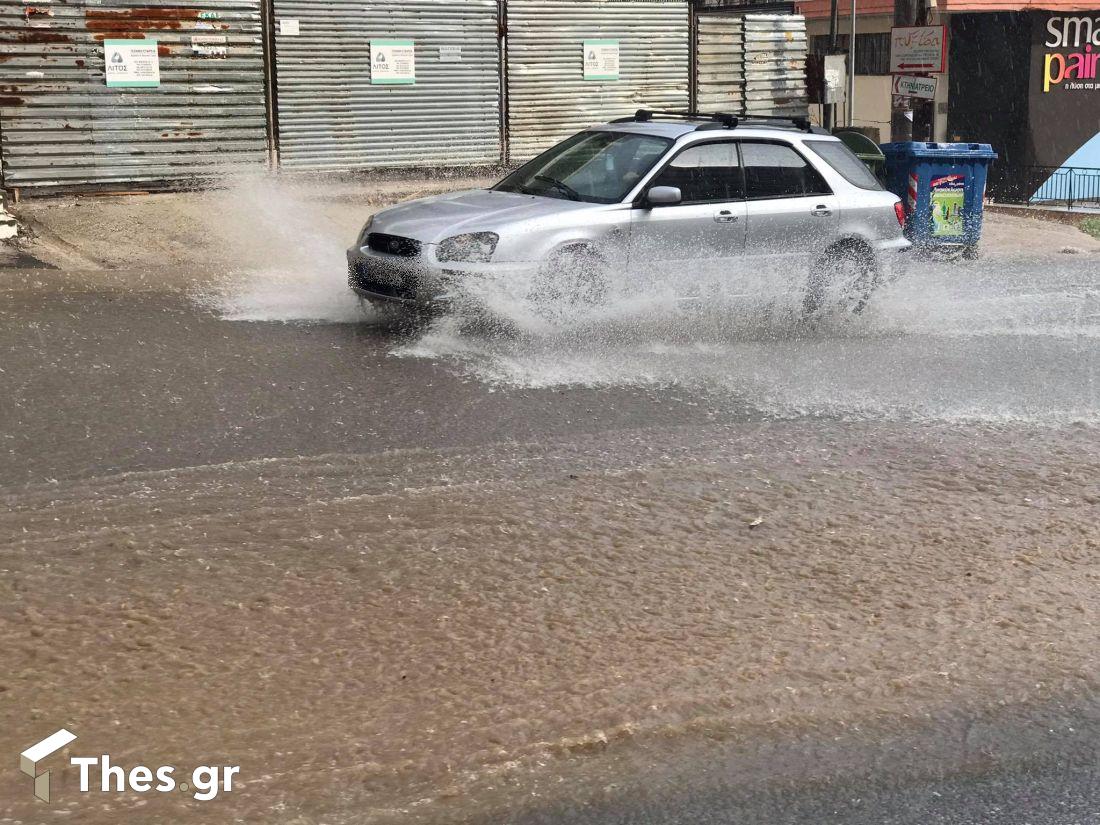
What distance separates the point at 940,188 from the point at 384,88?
269 inches

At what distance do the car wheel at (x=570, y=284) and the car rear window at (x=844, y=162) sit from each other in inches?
95.1

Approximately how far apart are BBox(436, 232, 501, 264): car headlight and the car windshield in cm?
104

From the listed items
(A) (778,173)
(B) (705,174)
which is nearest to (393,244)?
(B) (705,174)

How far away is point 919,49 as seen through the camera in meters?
18.8

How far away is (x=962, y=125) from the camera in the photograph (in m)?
29.7

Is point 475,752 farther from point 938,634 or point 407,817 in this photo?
point 938,634

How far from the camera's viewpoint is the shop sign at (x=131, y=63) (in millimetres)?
15523

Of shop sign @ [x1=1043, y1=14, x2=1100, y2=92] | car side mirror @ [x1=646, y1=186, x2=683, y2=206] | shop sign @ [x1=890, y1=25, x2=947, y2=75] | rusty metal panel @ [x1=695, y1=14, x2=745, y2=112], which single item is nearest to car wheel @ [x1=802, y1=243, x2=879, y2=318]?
car side mirror @ [x1=646, y1=186, x2=683, y2=206]

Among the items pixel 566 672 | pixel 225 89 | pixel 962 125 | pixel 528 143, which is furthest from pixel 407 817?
pixel 962 125

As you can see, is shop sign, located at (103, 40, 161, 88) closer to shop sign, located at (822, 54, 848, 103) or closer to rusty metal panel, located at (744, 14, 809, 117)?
rusty metal panel, located at (744, 14, 809, 117)

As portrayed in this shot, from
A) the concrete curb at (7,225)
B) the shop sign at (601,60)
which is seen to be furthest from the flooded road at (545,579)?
the shop sign at (601,60)

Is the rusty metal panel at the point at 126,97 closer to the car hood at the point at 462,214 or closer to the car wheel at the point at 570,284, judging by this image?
the car hood at the point at 462,214

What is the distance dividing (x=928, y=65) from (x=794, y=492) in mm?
13765

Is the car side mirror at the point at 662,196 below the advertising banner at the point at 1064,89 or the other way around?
below
